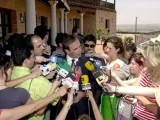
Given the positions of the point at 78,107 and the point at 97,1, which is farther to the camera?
the point at 97,1

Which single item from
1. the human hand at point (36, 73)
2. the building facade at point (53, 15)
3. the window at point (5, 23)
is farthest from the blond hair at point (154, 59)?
the window at point (5, 23)

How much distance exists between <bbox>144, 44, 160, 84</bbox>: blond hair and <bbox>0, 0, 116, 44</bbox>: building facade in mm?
5594

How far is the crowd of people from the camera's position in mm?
2479

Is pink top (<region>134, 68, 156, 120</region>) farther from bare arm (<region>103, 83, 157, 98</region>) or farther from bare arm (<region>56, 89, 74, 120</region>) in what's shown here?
bare arm (<region>56, 89, 74, 120</region>)

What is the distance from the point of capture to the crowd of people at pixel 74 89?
2479mm

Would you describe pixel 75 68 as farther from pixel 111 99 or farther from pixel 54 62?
pixel 111 99

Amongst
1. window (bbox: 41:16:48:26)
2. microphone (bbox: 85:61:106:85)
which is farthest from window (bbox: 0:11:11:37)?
microphone (bbox: 85:61:106:85)

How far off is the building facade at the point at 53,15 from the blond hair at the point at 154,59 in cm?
559

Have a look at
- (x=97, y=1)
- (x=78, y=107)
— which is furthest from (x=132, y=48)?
(x=97, y=1)

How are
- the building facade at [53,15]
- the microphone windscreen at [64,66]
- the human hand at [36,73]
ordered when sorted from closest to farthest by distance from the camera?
the human hand at [36,73] → the microphone windscreen at [64,66] → the building facade at [53,15]

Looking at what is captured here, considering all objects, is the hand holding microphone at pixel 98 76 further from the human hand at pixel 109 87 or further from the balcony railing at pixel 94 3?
the balcony railing at pixel 94 3

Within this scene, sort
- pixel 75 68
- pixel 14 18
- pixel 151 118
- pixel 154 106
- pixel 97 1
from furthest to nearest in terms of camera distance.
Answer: pixel 97 1 < pixel 14 18 < pixel 75 68 < pixel 151 118 < pixel 154 106

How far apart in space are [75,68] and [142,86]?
714mm

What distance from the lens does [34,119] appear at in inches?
111
